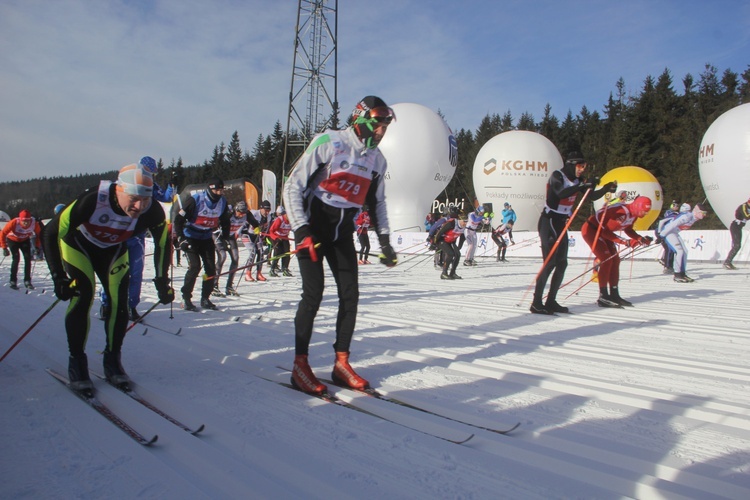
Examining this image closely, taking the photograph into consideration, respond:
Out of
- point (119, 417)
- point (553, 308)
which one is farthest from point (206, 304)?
point (553, 308)

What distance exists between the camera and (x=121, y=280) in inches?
131

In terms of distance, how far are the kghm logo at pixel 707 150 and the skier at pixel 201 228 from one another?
23848 millimetres

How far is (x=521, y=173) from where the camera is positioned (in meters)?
30.6

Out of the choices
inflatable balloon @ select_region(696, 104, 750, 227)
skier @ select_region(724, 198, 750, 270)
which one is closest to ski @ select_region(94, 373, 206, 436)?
skier @ select_region(724, 198, 750, 270)

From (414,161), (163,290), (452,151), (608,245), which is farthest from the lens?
(452,151)

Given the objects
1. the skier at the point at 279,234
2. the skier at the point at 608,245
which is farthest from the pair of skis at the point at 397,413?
the skier at the point at 279,234

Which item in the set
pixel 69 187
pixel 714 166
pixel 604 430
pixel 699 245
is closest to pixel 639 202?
pixel 604 430

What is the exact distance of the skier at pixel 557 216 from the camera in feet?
20.3

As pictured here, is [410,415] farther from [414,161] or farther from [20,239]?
[414,161]

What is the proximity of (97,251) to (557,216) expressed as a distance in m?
5.17

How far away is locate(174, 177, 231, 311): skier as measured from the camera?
678cm

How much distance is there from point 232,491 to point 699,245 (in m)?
18.8

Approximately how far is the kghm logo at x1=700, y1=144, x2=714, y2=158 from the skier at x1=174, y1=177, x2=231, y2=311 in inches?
939

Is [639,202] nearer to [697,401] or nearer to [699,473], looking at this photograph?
[697,401]
